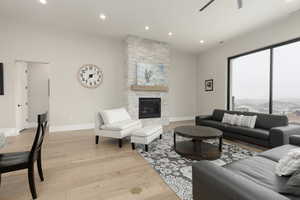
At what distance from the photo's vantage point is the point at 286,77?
3.61 metres

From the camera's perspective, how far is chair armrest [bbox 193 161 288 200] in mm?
792

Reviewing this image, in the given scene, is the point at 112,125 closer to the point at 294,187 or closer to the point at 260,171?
the point at 260,171

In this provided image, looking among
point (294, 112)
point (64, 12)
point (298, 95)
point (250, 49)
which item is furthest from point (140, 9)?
point (294, 112)

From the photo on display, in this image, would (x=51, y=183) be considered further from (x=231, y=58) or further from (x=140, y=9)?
(x=231, y=58)

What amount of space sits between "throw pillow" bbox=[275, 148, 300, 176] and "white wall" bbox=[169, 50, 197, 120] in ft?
15.9

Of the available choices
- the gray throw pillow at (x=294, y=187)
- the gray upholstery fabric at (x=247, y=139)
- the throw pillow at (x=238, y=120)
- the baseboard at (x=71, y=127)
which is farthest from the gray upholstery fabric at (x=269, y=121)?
the baseboard at (x=71, y=127)

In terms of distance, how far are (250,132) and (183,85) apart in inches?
144

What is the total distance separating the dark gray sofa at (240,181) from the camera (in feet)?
2.67

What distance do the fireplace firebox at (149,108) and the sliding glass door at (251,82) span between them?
275 centimetres

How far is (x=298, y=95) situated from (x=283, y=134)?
168 cm

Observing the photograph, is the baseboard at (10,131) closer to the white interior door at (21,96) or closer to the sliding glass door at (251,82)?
the white interior door at (21,96)

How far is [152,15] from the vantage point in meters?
3.47

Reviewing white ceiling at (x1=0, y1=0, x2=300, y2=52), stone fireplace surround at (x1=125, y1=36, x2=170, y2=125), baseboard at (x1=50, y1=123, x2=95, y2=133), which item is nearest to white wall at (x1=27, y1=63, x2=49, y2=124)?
baseboard at (x1=50, y1=123, x2=95, y2=133)

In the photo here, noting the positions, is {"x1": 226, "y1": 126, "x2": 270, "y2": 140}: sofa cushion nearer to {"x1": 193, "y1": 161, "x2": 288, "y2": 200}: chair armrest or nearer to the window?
the window
